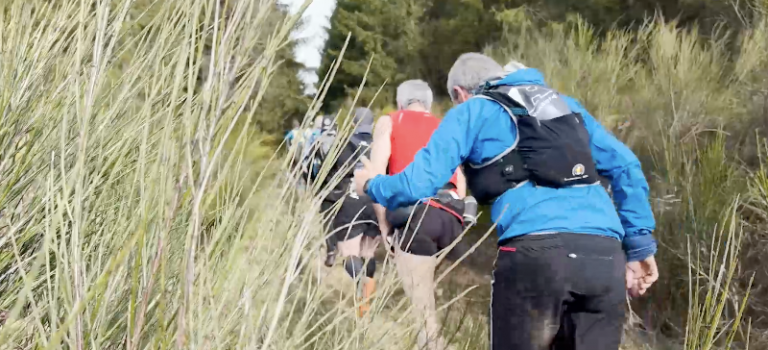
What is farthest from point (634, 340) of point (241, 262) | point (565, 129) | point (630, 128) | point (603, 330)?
point (241, 262)

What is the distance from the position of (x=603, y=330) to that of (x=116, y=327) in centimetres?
151

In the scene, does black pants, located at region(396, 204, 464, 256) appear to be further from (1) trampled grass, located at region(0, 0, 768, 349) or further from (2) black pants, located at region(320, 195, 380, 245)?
(1) trampled grass, located at region(0, 0, 768, 349)

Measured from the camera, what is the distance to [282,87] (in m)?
22.0

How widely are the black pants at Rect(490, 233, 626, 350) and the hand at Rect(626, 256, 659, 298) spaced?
Answer: 0.25m

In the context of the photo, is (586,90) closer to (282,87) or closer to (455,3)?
(455,3)

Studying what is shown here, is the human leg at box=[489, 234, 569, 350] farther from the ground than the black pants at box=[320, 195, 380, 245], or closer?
farther from the ground

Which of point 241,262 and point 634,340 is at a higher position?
point 241,262

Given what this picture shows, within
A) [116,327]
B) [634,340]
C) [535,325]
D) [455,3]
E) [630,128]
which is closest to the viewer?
[116,327]

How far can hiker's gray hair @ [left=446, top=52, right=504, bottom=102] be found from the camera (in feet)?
7.26

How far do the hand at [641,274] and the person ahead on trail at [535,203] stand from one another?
231mm

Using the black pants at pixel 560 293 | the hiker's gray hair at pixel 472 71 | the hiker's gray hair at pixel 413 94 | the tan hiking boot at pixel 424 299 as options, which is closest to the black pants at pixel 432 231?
the hiker's gray hair at pixel 413 94

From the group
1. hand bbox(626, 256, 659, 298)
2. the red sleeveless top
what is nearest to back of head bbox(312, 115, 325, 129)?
the red sleeveless top

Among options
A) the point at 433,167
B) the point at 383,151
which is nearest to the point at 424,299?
the point at 433,167

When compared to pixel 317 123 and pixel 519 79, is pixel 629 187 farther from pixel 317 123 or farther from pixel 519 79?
pixel 317 123
